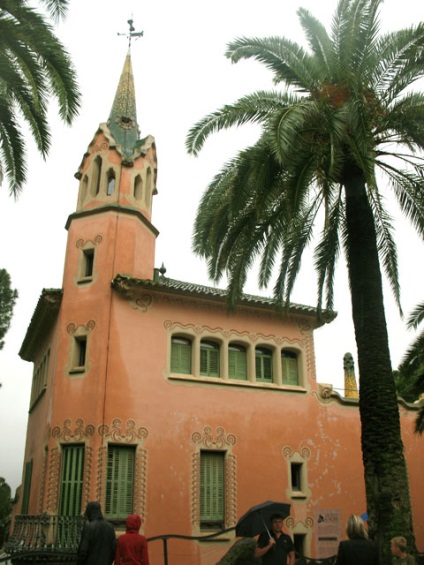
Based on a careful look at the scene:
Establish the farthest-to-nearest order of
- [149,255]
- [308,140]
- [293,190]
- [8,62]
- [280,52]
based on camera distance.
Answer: [149,255] → [280,52] → [308,140] → [293,190] → [8,62]

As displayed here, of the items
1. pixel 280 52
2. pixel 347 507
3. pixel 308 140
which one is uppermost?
pixel 280 52

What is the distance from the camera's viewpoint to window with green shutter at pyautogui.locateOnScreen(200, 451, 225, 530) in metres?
17.4

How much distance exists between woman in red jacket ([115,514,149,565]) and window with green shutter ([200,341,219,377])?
37.6 ft

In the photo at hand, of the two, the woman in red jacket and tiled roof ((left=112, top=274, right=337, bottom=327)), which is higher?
tiled roof ((left=112, top=274, right=337, bottom=327))

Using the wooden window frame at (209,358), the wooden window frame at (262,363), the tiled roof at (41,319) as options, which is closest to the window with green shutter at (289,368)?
the wooden window frame at (262,363)

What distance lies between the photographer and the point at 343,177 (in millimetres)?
13383

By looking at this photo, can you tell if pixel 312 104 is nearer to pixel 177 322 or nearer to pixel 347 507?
pixel 177 322

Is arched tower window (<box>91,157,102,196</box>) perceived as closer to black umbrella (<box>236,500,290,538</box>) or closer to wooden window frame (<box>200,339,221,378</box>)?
wooden window frame (<box>200,339,221,378</box>)

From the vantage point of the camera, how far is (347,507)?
19.2 metres

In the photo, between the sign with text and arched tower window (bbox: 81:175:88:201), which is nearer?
the sign with text

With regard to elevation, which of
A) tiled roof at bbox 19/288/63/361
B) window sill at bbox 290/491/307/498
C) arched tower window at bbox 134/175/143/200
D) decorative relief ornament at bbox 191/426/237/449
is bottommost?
window sill at bbox 290/491/307/498

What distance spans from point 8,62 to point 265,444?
44.3 ft

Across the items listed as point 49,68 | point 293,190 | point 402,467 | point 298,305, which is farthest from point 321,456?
point 49,68

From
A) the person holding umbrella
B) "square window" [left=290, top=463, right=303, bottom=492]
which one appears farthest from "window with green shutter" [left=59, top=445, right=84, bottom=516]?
the person holding umbrella
